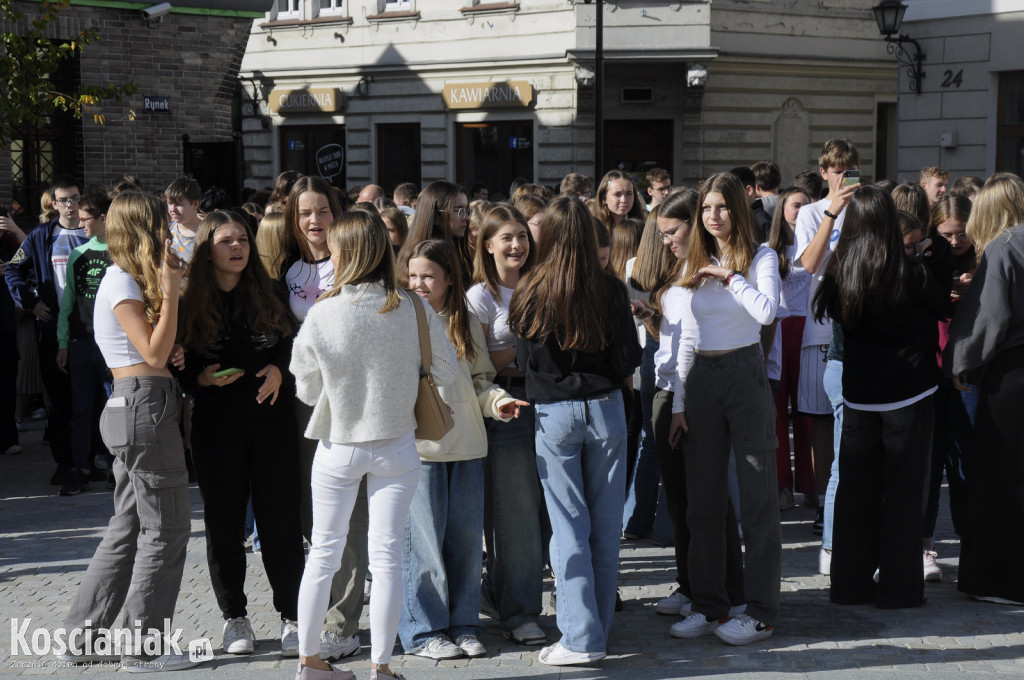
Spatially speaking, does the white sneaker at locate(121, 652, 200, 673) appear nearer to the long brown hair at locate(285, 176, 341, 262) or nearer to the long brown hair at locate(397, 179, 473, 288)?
the long brown hair at locate(285, 176, 341, 262)

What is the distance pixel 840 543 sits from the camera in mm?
5895

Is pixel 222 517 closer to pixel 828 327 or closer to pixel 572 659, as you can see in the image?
pixel 572 659

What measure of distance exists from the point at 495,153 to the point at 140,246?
17433 mm

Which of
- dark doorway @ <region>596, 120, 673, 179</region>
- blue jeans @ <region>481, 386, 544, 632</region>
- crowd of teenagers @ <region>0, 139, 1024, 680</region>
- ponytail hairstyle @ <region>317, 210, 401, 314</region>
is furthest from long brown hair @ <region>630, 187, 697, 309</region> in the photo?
dark doorway @ <region>596, 120, 673, 179</region>

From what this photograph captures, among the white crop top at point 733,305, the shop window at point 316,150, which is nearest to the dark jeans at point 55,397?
the white crop top at point 733,305

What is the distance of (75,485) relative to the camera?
847 centimetres

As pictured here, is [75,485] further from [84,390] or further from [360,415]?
[360,415]

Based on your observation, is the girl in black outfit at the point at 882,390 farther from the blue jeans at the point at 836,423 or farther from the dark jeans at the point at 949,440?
the dark jeans at the point at 949,440

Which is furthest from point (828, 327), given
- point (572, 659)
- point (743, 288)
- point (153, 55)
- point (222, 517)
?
point (153, 55)

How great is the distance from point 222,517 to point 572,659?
66.9 inches

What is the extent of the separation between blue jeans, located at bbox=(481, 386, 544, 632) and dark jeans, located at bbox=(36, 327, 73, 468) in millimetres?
4583

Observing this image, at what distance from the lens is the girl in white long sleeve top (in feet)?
17.4

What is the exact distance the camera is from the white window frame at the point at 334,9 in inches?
928

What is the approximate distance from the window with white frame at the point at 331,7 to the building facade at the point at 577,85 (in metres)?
0.05
